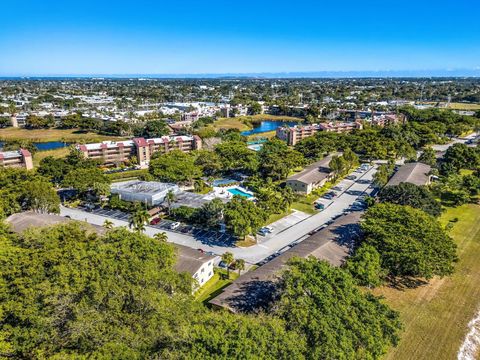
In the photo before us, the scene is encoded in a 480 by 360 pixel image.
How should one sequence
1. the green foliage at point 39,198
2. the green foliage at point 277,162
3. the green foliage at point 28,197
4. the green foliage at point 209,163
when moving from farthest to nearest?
1. the green foliage at point 209,163
2. the green foliage at point 277,162
3. the green foliage at point 39,198
4. the green foliage at point 28,197

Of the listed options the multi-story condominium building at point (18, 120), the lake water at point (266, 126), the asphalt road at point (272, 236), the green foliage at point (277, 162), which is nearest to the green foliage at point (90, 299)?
the asphalt road at point (272, 236)

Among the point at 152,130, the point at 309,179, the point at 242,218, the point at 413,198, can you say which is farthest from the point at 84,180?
the point at 152,130

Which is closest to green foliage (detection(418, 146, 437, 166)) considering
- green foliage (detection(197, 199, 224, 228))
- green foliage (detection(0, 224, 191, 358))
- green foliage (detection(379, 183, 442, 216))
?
green foliage (detection(379, 183, 442, 216))

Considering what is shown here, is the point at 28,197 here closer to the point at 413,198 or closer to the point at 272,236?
the point at 272,236

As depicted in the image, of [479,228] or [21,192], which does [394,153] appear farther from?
[21,192]

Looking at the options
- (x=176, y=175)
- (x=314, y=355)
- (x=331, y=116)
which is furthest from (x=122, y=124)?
(x=314, y=355)

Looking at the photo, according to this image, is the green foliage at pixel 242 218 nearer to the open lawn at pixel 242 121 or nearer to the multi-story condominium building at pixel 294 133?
the multi-story condominium building at pixel 294 133
